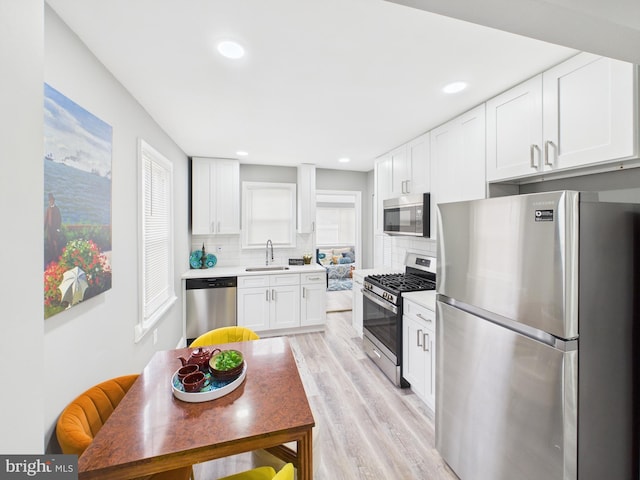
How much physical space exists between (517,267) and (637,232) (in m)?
0.50

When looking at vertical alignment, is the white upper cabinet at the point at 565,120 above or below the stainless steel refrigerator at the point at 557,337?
above

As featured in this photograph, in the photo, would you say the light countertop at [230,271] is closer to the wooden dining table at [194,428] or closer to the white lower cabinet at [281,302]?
the white lower cabinet at [281,302]

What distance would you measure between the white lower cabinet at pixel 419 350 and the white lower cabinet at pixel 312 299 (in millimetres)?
1627

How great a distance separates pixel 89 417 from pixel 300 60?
83.3 inches

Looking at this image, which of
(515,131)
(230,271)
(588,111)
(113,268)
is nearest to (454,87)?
(515,131)

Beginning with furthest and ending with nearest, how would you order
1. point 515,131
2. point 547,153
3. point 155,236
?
point 155,236, point 515,131, point 547,153

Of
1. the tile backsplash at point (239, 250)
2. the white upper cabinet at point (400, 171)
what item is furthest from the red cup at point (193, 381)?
the tile backsplash at point (239, 250)

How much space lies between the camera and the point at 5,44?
41 cm

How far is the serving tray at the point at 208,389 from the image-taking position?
120cm

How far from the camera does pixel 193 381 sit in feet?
4.24

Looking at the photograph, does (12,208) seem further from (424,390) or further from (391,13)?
(424,390)

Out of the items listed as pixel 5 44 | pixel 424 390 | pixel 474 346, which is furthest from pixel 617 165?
pixel 5 44

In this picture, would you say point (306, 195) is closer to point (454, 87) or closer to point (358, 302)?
point (358, 302)

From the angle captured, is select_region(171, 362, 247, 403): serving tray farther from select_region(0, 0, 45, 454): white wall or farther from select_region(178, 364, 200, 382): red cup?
select_region(0, 0, 45, 454): white wall
